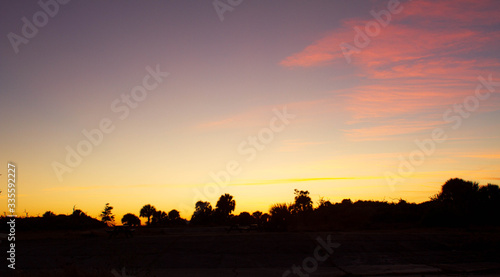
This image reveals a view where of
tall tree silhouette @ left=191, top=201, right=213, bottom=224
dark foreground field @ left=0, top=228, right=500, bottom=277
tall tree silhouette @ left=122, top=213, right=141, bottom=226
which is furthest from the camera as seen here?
tall tree silhouette @ left=122, top=213, right=141, bottom=226

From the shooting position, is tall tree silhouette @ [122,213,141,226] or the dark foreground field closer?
the dark foreground field

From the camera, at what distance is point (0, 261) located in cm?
1584

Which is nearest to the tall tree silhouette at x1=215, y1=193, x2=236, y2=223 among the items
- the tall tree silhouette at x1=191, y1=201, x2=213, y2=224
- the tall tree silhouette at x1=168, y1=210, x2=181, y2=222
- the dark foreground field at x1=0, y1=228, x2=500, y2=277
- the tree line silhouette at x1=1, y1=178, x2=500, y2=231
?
the tall tree silhouette at x1=191, y1=201, x2=213, y2=224

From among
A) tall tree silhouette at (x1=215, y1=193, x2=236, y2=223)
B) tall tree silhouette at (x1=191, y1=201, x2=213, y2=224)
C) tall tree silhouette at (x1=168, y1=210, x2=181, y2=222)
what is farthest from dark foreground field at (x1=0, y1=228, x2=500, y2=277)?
tall tree silhouette at (x1=168, y1=210, x2=181, y2=222)

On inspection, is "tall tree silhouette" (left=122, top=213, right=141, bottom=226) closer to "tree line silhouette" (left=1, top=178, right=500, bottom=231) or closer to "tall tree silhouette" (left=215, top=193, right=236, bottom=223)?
"tall tree silhouette" (left=215, top=193, right=236, bottom=223)

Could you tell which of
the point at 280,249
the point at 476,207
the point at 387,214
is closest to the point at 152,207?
the point at 387,214

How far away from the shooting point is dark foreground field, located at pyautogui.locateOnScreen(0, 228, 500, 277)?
13.3 m

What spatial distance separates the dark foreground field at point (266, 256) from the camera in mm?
13312

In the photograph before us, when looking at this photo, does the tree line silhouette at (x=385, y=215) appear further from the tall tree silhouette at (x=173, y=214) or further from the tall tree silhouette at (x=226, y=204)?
the tall tree silhouette at (x=173, y=214)

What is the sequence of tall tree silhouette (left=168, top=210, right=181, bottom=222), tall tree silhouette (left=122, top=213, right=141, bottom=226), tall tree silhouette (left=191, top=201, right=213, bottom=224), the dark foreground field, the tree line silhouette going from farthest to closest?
tall tree silhouette (left=168, top=210, right=181, bottom=222)
tall tree silhouette (left=122, top=213, right=141, bottom=226)
tall tree silhouette (left=191, top=201, right=213, bottom=224)
the tree line silhouette
the dark foreground field

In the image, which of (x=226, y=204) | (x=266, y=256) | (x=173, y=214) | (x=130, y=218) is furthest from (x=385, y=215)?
(x=173, y=214)

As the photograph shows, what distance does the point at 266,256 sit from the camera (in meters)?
16.0

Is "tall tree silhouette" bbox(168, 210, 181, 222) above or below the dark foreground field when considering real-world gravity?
above

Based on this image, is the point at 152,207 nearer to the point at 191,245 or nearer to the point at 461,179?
the point at 461,179
